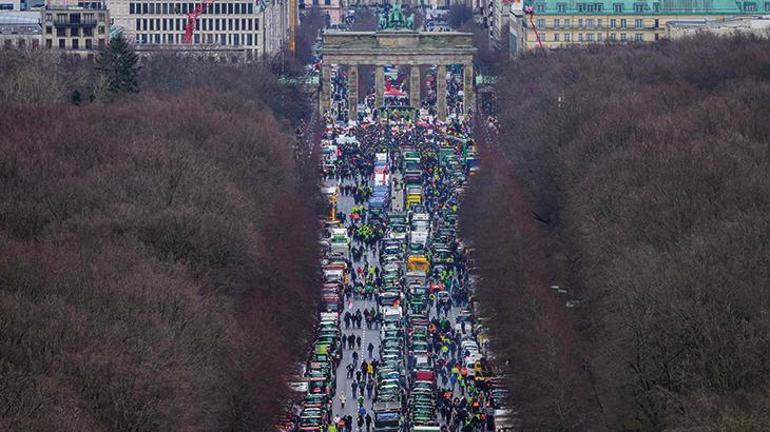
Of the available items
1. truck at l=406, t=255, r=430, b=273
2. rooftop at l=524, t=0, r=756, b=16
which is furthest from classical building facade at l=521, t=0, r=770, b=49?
truck at l=406, t=255, r=430, b=273

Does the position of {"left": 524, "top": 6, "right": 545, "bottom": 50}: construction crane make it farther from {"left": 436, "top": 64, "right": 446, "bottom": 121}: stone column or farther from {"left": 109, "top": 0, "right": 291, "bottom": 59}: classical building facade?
{"left": 109, "top": 0, "right": 291, "bottom": 59}: classical building facade

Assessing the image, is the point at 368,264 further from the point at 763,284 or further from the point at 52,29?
the point at 52,29

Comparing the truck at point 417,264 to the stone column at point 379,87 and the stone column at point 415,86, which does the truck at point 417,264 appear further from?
the stone column at point 415,86

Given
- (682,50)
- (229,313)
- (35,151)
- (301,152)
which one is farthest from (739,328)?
(682,50)

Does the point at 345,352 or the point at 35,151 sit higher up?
the point at 35,151

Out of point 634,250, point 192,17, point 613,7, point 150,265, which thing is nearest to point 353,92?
point 192,17
